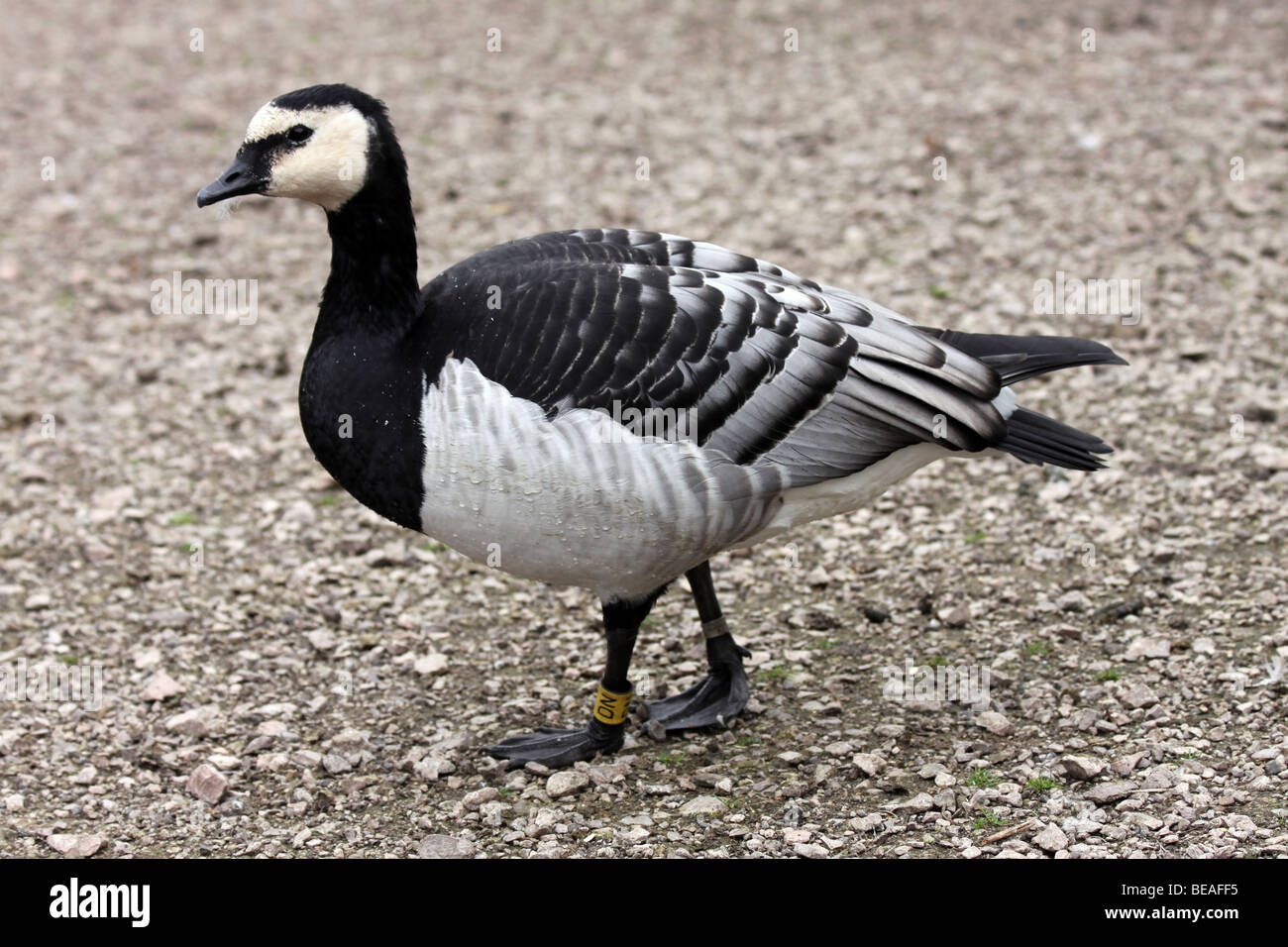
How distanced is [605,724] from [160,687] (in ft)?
6.52

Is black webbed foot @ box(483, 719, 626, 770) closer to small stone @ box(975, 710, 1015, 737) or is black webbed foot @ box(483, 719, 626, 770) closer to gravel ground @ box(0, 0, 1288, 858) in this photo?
gravel ground @ box(0, 0, 1288, 858)

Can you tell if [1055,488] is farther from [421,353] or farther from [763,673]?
[421,353]

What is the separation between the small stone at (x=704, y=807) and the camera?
5172 mm

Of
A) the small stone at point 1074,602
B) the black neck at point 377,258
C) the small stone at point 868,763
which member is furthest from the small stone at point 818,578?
the black neck at point 377,258

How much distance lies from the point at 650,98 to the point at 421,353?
755 cm

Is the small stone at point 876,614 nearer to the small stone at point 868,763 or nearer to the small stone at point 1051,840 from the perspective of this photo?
the small stone at point 868,763

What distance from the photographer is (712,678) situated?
232 inches

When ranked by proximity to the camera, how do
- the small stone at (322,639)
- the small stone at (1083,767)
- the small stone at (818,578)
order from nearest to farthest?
1. the small stone at (1083,767)
2. the small stone at (322,639)
3. the small stone at (818,578)

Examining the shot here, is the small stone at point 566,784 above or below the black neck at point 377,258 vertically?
below

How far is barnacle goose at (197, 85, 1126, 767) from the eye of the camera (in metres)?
4.92

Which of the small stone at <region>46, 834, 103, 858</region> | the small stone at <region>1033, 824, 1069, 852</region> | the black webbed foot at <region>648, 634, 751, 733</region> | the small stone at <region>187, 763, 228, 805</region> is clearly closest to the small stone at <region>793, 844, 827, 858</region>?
the small stone at <region>1033, 824, 1069, 852</region>

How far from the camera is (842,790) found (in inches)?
207

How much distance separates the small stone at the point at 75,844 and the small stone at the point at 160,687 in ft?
3.16

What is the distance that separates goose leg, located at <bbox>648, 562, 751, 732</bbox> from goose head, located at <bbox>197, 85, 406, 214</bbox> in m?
2.08
